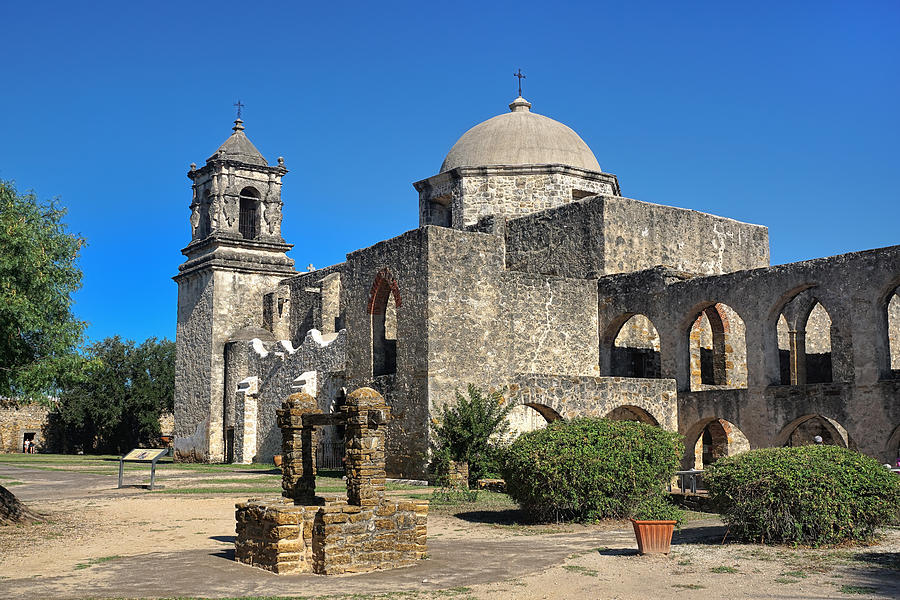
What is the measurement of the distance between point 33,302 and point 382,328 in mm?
10191

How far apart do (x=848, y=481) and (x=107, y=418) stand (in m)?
38.4

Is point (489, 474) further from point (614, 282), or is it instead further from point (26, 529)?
point (26, 529)

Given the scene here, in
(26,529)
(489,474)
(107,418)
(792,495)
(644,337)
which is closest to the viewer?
(792,495)

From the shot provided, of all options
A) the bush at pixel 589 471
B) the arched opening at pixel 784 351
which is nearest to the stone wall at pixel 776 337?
the arched opening at pixel 784 351

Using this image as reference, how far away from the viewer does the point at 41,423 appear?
45781mm

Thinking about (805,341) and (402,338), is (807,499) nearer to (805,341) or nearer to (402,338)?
(402,338)

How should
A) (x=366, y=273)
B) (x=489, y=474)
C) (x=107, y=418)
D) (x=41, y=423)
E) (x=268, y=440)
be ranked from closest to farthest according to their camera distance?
(x=489, y=474), (x=366, y=273), (x=268, y=440), (x=107, y=418), (x=41, y=423)

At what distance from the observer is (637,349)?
24.7 meters

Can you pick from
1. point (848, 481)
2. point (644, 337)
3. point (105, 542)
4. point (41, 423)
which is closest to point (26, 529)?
point (105, 542)

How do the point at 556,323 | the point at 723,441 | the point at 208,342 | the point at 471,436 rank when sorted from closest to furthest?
1. the point at 471,436
2. the point at 556,323
3. the point at 723,441
4. the point at 208,342

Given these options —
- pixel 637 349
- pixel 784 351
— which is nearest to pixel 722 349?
pixel 637 349

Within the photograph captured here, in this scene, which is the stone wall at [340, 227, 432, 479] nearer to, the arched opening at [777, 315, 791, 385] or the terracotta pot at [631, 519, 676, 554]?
the arched opening at [777, 315, 791, 385]

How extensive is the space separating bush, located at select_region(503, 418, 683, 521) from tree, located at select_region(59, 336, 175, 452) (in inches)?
1309

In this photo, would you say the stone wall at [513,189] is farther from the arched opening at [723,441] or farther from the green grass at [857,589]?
the green grass at [857,589]
